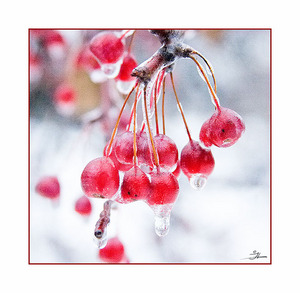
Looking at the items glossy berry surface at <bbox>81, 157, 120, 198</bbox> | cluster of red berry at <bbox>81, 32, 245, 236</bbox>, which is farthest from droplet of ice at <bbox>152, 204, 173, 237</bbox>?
glossy berry surface at <bbox>81, 157, 120, 198</bbox>

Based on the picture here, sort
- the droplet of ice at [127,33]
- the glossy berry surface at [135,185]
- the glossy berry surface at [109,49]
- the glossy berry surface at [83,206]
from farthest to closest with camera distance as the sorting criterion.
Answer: the glossy berry surface at [83,206]
the droplet of ice at [127,33]
the glossy berry surface at [109,49]
the glossy berry surface at [135,185]

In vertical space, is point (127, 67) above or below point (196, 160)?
above

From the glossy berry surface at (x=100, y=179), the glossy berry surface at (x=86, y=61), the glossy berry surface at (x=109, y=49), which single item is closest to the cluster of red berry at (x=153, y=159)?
the glossy berry surface at (x=100, y=179)

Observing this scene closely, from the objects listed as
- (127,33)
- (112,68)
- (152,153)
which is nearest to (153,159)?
(152,153)

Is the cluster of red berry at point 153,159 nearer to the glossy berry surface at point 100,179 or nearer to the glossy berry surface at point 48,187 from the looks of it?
the glossy berry surface at point 100,179

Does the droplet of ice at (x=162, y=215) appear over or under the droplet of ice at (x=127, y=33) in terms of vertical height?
under

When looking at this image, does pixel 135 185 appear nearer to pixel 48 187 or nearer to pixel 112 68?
pixel 112 68
